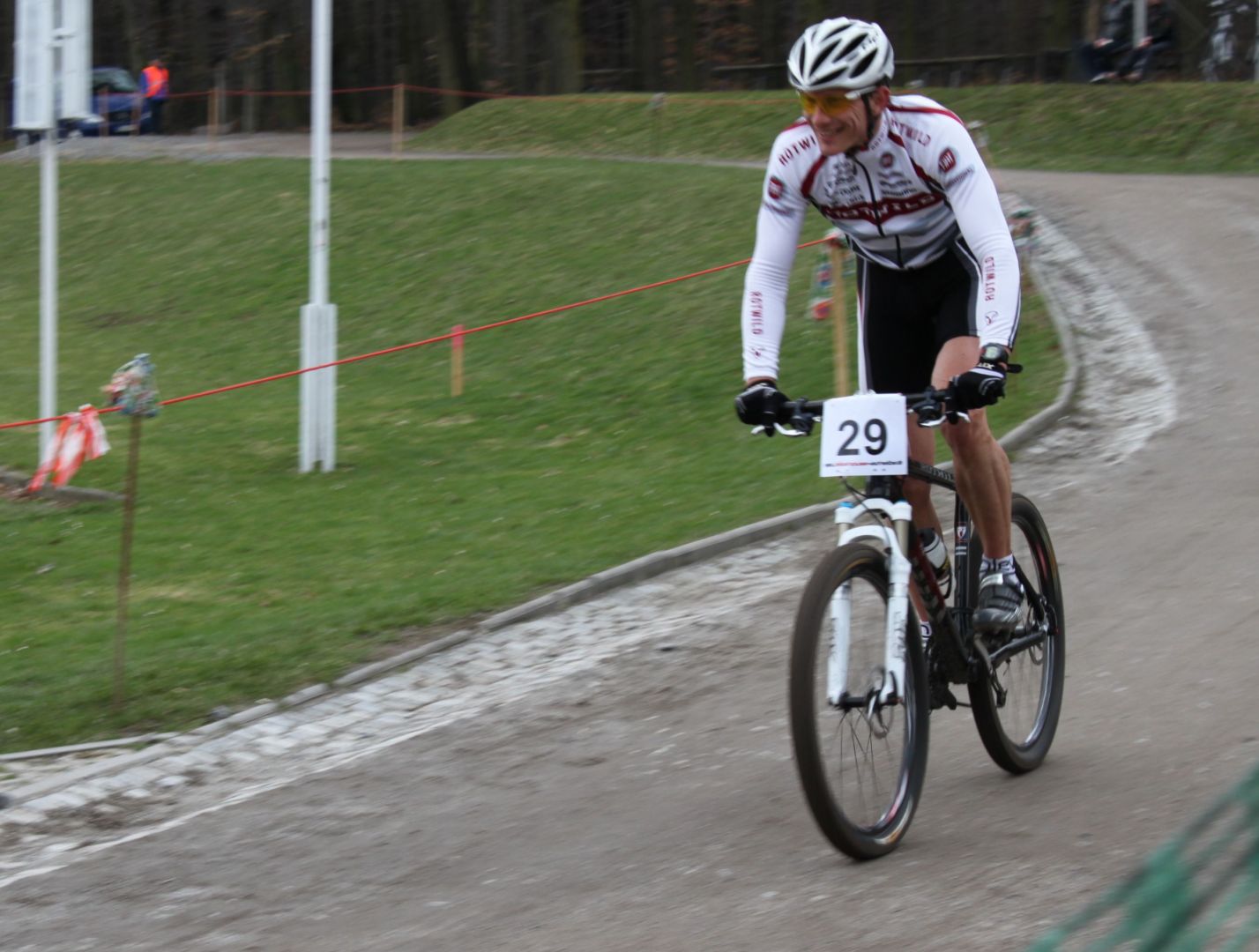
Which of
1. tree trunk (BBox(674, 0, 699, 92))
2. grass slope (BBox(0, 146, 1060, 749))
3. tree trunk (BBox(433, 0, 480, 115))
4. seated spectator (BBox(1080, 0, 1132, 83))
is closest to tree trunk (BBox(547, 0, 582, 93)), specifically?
tree trunk (BBox(674, 0, 699, 92))

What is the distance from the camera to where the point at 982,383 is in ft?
15.7

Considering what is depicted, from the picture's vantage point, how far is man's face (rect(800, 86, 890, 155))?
4980 millimetres

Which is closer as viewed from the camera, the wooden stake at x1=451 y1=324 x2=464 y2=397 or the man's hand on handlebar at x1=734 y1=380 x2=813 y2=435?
the man's hand on handlebar at x1=734 y1=380 x2=813 y2=435

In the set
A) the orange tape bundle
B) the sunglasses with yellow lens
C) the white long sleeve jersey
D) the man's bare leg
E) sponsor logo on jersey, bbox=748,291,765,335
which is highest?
the sunglasses with yellow lens

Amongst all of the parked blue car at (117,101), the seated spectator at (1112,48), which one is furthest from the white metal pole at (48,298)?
the parked blue car at (117,101)

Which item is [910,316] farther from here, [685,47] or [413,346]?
[685,47]

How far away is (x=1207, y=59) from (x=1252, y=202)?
13337 mm

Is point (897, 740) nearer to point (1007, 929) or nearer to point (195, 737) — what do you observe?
point (1007, 929)

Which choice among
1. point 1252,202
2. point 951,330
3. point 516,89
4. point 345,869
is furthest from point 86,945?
point 516,89

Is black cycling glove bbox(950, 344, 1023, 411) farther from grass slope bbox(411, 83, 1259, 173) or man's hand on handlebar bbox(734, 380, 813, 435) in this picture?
grass slope bbox(411, 83, 1259, 173)

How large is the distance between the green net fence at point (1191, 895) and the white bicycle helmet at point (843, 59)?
121 inches

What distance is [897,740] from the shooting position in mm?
5016

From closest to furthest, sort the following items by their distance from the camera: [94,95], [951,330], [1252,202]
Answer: [951,330]
[1252,202]
[94,95]

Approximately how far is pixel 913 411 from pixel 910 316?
65cm
